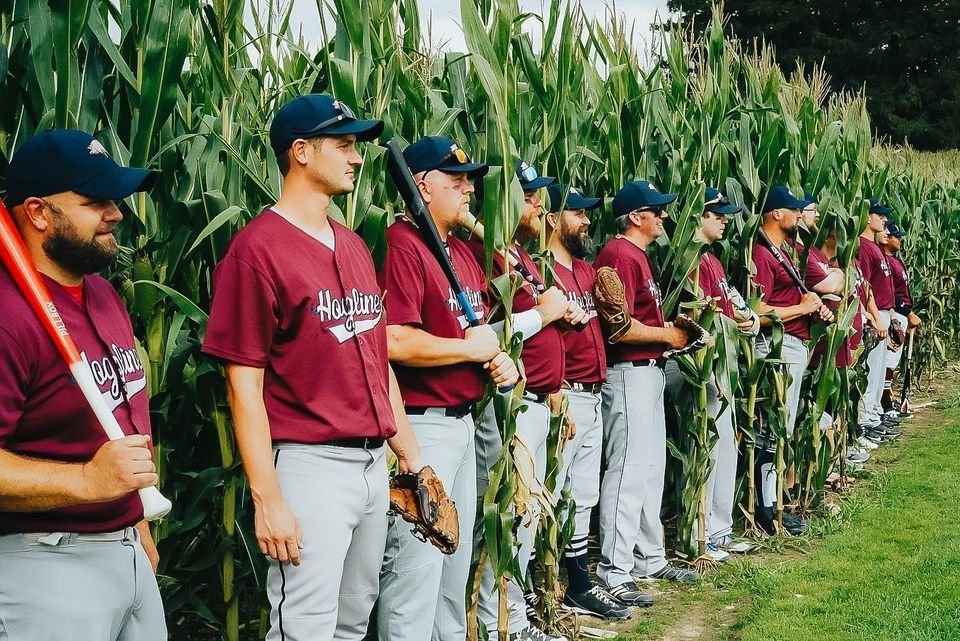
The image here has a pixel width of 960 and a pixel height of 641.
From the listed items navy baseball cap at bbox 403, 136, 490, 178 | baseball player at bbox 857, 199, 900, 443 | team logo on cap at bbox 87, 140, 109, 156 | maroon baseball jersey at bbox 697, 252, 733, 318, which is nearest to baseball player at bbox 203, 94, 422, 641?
team logo on cap at bbox 87, 140, 109, 156

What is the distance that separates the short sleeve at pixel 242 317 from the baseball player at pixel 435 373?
0.80m

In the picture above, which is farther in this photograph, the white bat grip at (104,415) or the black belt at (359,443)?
the black belt at (359,443)

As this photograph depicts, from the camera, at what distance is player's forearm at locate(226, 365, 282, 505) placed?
113 inches

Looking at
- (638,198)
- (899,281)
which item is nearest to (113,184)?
(638,198)

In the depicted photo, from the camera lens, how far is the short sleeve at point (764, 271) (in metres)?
6.74

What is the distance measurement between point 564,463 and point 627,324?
2.82ft

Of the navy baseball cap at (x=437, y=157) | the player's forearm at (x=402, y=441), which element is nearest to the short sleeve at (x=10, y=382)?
the player's forearm at (x=402, y=441)

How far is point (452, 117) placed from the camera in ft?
14.1

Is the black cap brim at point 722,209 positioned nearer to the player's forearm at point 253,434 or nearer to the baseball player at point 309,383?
the baseball player at point 309,383

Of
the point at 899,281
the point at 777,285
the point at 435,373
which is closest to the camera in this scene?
the point at 435,373

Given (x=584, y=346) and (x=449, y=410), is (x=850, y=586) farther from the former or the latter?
(x=449, y=410)

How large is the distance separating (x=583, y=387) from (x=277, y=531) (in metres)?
2.77

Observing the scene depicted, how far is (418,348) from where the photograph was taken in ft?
12.1

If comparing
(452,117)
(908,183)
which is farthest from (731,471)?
Result: (908,183)
